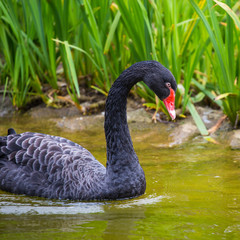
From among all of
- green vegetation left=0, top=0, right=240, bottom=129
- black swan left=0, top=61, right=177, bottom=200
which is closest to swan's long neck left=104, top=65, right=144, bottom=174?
black swan left=0, top=61, right=177, bottom=200

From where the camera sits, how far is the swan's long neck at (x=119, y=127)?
409 cm

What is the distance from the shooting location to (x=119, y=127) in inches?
164

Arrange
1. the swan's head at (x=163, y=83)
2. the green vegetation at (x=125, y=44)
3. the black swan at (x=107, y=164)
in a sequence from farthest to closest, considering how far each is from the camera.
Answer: the green vegetation at (x=125, y=44) < the black swan at (x=107, y=164) < the swan's head at (x=163, y=83)

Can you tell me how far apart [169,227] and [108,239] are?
0.43 m

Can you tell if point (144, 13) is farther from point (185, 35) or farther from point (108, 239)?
point (108, 239)

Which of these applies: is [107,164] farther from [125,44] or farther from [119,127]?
[125,44]

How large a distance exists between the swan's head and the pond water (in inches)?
28.0

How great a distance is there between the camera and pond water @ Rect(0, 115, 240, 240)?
10.7ft

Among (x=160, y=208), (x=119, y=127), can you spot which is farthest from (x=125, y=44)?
(x=160, y=208)

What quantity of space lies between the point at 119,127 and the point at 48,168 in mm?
674

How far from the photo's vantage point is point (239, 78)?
5531 millimetres

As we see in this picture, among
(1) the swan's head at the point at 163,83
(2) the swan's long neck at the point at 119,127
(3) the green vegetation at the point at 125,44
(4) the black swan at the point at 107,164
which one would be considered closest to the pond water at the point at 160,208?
(4) the black swan at the point at 107,164

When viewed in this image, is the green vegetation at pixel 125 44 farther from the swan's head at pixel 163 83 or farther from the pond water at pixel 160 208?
the swan's head at pixel 163 83

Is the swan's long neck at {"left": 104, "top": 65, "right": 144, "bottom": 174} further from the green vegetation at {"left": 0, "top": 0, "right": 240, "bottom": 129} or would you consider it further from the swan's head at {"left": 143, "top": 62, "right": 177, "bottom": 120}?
the green vegetation at {"left": 0, "top": 0, "right": 240, "bottom": 129}
